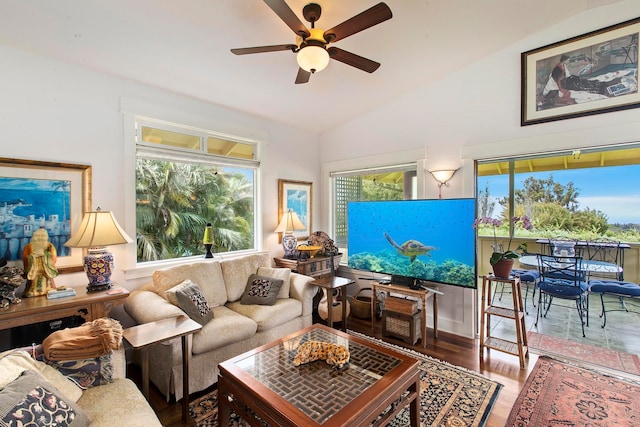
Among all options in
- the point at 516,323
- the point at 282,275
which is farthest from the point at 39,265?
the point at 516,323

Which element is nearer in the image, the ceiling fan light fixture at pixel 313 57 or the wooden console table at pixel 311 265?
the ceiling fan light fixture at pixel 313 57

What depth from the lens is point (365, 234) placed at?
369 cm

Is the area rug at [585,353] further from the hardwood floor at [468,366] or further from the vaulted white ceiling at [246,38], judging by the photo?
the vaulted white ceiling at [246,38]

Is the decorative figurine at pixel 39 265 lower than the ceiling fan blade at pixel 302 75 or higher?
lower

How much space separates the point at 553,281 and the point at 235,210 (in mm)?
3959

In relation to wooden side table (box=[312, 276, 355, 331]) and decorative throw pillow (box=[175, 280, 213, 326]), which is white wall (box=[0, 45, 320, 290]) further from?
wooden side table (box=[312, 276, 355, 331])

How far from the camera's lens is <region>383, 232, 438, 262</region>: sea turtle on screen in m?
3.18

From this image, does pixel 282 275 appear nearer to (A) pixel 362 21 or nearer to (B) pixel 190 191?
(B) pixel 190 191

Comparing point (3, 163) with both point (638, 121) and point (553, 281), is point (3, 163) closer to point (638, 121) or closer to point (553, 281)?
point (638, 121)

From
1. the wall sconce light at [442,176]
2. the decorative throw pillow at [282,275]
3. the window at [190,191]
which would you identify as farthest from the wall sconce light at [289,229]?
the wall sconce light at [442,176]

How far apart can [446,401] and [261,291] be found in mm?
1869

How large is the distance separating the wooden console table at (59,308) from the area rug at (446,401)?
3.25ft

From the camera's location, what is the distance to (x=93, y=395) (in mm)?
1540

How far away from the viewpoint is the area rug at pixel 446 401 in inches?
77.4
